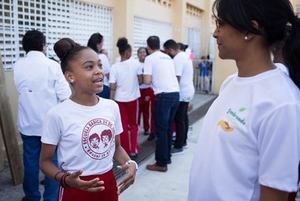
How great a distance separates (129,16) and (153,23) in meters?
2.46

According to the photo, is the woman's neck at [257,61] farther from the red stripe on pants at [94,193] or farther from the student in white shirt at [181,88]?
the student in white shirt at [181,88]

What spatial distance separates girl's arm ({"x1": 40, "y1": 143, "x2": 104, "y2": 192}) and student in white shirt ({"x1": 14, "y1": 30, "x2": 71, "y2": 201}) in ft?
4.78

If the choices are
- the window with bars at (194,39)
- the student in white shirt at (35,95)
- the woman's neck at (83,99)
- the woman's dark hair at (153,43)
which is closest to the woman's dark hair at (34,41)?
the student in white shirt at (35,95)

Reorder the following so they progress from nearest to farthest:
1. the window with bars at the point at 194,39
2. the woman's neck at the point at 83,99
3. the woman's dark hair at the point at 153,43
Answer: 1. the woman's neck at the point at 83,99
2. the woman's dark hair at the point at 153,43
3. the window with bars at the point at 194,39

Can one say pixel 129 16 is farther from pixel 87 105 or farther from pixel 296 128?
pixel 296 128

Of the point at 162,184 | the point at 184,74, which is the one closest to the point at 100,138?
the point at 162,184

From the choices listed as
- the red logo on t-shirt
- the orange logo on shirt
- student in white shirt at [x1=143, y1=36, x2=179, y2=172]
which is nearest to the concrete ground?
student in white shirt at [x1=143, y1=36, x2=179, y2=172]

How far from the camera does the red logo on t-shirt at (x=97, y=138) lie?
6.54ft

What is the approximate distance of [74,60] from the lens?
6.89ft

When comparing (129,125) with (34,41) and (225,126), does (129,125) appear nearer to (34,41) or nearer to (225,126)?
(34,41)

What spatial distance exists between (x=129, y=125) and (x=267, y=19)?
13.6 feet

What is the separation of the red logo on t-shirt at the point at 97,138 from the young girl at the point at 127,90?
3.10 m

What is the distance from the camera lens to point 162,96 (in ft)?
15.9

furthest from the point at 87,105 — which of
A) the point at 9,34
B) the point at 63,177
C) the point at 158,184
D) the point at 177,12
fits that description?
the point at 177,12
